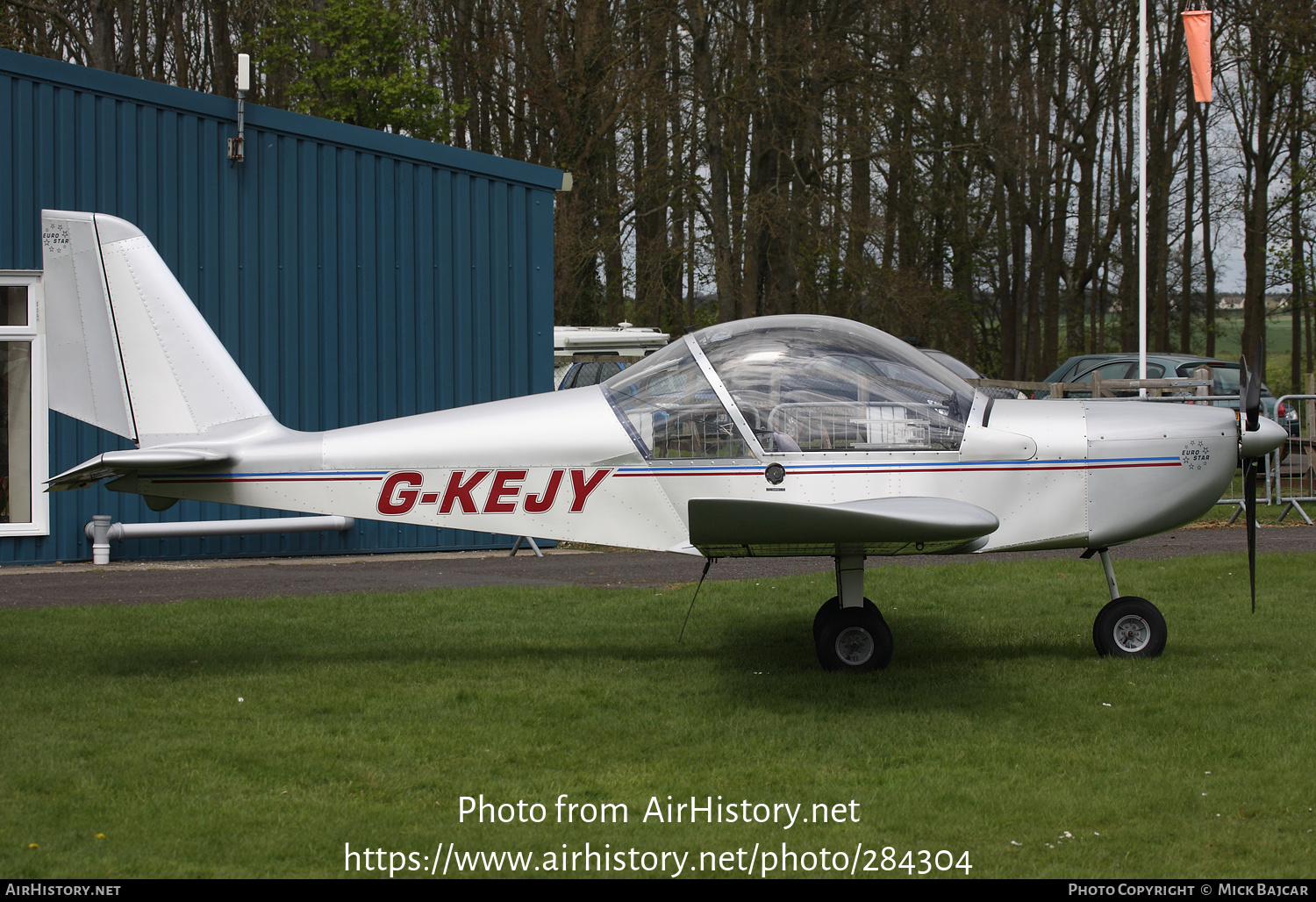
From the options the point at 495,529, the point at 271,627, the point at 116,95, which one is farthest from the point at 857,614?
the point at 116,95

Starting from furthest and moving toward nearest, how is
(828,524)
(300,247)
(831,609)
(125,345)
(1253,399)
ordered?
1. (300,247)
2. (831,609)
3. (125,345)
4. (1253,399)
5. (828,524)

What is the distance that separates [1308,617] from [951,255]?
29.1 metres

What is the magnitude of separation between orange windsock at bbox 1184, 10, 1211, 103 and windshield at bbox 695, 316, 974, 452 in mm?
13818

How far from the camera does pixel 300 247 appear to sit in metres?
12.1

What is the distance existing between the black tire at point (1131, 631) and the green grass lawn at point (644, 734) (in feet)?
0.35

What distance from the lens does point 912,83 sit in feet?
75.8

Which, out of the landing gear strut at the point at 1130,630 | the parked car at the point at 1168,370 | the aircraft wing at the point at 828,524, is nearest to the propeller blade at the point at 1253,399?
the landing gear strut at the point at 1130,630

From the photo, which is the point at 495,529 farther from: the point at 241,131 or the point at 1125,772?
the point at 241,131

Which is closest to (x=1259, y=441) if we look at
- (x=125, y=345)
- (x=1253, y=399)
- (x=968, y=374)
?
(x=1253, y=399)

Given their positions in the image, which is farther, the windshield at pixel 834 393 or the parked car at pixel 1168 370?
the parked car at pixel 1168 370

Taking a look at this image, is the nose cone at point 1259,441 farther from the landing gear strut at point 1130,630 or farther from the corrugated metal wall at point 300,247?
the corrugated metal wall at point 300,247

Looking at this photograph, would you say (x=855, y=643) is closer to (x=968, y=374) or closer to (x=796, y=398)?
(x=796, y=398)

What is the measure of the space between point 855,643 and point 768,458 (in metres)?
1.19

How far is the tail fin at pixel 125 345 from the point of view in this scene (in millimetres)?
6859
